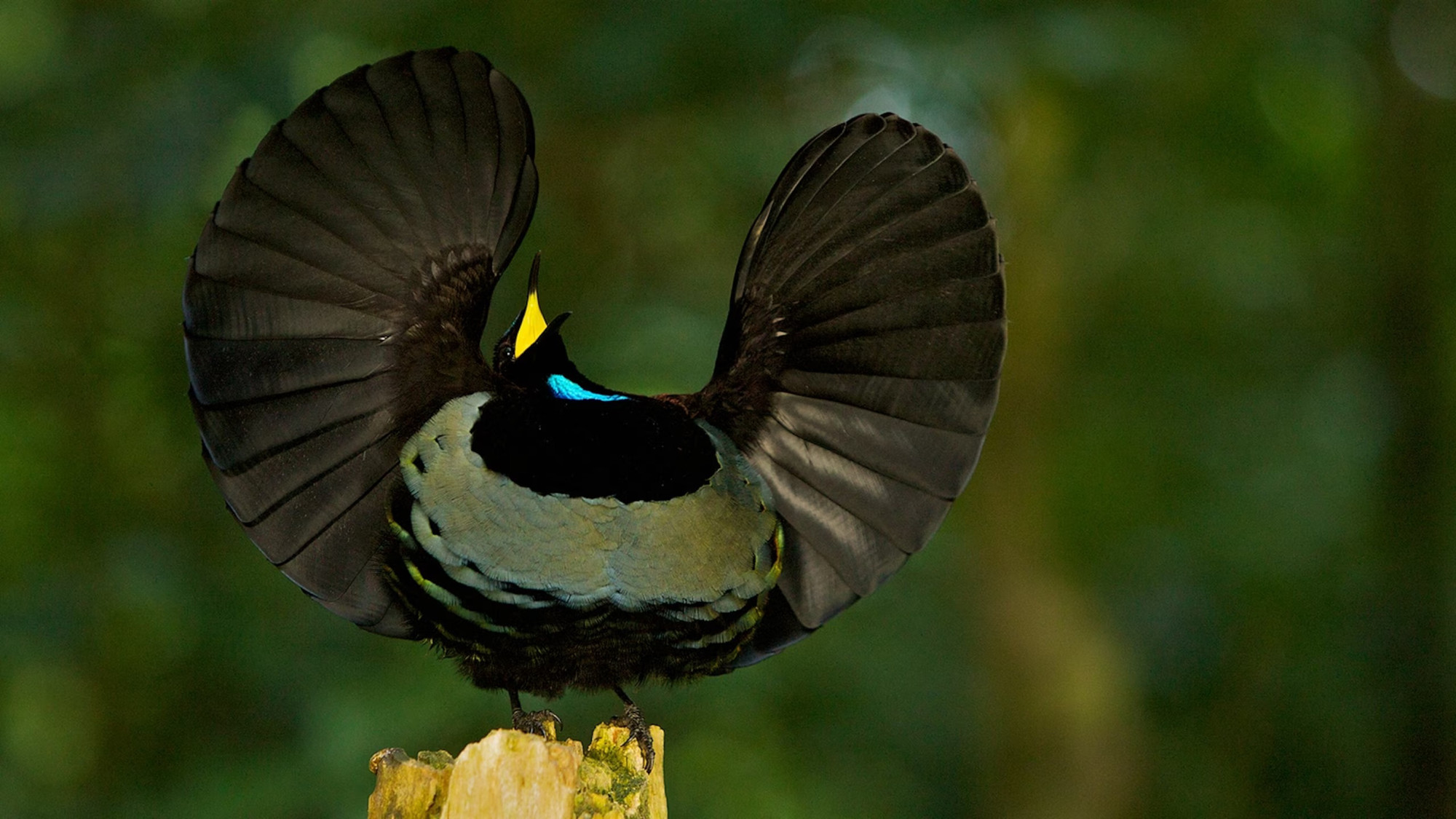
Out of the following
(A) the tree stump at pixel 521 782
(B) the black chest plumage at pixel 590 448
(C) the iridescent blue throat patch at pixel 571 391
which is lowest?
(A) the tree stump at pixel 521 782

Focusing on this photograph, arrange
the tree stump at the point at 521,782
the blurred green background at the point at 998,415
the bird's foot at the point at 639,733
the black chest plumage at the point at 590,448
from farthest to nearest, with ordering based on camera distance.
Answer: the blurred green background at the point at 998,415
the bird's foot at the point at 639,733
the black chest plumage at the point at 590,448
the tree stump at the point at 521,782

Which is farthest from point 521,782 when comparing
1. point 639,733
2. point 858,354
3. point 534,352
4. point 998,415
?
point 998,415

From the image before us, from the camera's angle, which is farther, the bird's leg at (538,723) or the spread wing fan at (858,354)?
the bird's leg at (538,723)

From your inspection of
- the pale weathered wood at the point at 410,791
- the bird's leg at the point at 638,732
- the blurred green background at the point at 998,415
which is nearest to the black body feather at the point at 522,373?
the bird's leg at the point at 638,732

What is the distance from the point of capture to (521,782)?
80.4 inches

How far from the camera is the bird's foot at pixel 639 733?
2.40m

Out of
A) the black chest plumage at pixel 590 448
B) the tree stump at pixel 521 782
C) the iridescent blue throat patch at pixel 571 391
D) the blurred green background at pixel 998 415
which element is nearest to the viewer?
the tree stump at pixel 521 782

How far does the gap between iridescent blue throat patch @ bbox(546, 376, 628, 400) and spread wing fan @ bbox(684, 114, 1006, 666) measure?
0.19 meters

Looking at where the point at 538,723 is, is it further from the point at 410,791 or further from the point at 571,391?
the point at 571,391

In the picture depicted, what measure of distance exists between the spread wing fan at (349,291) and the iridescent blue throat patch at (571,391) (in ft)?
0.38

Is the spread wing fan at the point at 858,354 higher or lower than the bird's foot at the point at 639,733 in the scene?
higher

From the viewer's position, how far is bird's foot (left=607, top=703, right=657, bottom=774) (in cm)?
240

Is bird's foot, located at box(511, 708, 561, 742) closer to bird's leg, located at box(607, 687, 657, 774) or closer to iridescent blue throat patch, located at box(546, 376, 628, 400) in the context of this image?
bird's leg, located at box(607, 687, 657, 774)

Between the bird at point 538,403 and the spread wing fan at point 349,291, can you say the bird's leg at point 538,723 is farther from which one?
the spread wing fan at point 349,291
